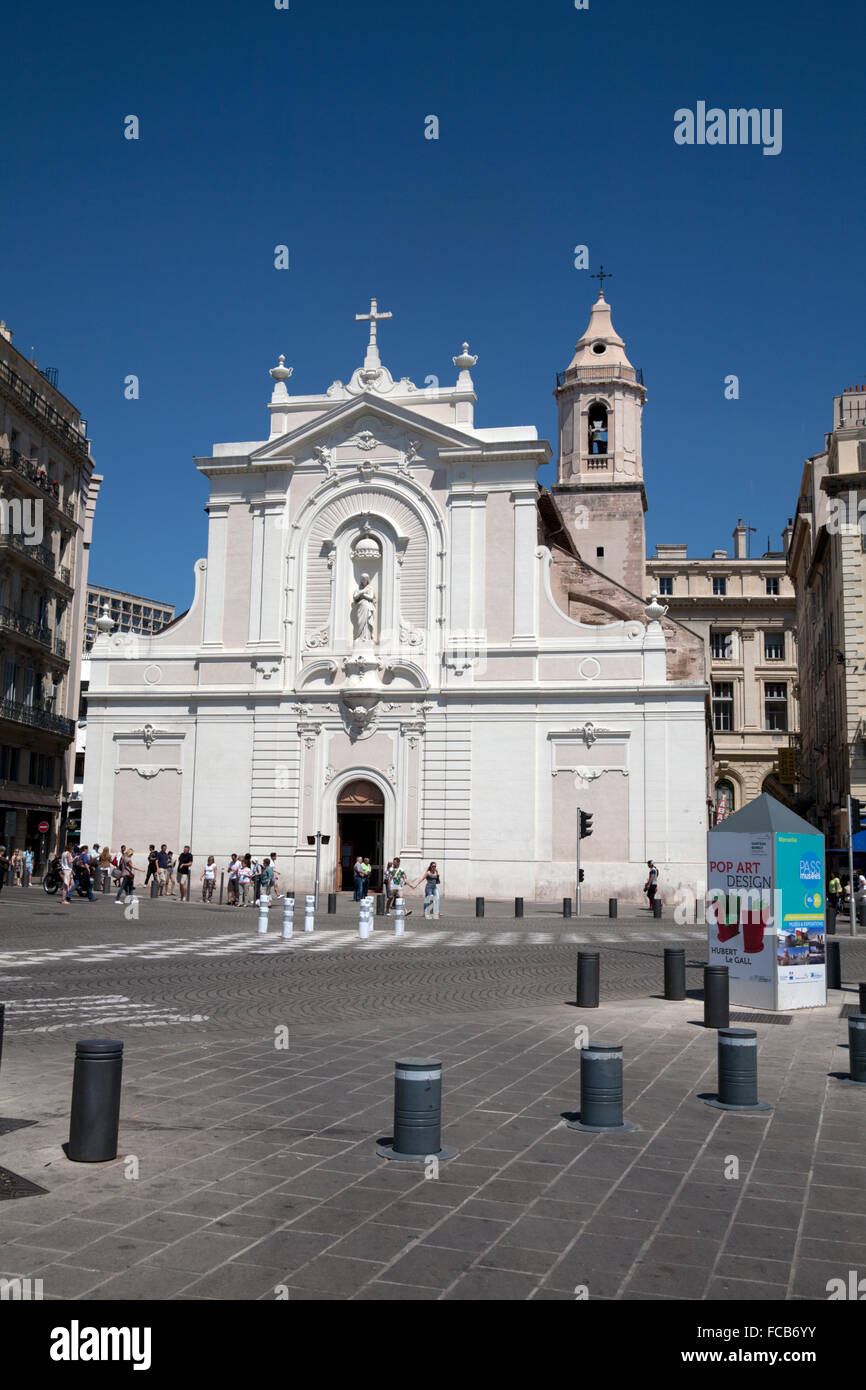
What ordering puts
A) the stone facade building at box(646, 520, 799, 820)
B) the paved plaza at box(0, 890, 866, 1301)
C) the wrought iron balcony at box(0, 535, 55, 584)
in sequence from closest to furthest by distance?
the paved plaza at box(0, 890, 866, 1301) < the wrought iron balcony at box(0, 535, 55, 584) < the stone facade building at box(646, 520, 799, 820)

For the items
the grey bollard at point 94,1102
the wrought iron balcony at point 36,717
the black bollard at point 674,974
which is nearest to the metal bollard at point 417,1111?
the grey bollard at point 94,1102

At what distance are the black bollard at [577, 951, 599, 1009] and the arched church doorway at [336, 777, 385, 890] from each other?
24.9 metres

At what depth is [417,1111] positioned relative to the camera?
24.6ft

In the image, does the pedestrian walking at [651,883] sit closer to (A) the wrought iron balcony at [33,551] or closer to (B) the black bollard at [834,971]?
(B) the black bollard at [834,971]

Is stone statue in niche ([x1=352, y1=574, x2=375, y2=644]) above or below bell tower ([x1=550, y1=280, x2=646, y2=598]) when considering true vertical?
below

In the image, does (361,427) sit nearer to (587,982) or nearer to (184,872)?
(184,872)

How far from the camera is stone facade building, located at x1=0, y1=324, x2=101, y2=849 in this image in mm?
42625

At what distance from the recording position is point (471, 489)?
40.0m

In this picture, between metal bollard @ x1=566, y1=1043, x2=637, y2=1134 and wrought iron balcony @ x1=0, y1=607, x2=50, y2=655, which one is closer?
metal bollard @ x1=566, y1=1043, x2=637, y2=1134

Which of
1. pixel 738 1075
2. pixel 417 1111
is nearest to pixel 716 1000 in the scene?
pixel 738 1075

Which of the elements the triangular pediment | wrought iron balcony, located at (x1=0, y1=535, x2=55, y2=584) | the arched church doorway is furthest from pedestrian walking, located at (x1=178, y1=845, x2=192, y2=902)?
the triangular pediment

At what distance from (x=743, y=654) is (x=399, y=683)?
44.6 m

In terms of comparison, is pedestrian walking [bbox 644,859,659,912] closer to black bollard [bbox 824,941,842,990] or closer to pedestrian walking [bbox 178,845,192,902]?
pedestrian walking [bbox 178,845,192,902]

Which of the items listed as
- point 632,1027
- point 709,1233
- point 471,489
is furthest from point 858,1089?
point 471,489
